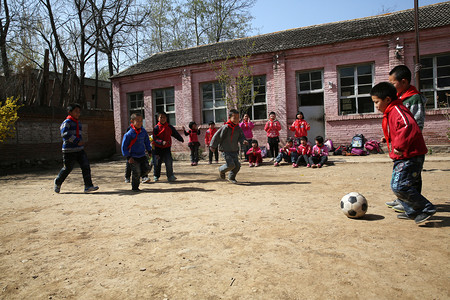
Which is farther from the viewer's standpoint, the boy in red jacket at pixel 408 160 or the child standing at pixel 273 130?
the child standing at pixel 273 130

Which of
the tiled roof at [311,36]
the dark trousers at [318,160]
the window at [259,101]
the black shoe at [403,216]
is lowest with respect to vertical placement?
the black shoe at [403,216]

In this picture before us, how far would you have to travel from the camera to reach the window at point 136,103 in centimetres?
1784

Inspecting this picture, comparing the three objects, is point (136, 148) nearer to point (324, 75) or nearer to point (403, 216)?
point (403, 216)

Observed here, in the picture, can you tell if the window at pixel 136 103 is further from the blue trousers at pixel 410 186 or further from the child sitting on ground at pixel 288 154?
the blue trousers at pixel 410 186

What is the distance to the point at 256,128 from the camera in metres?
14.5

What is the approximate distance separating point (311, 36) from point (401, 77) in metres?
10.8

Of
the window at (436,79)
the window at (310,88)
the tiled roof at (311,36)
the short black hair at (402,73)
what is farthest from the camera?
the window at (310,88)

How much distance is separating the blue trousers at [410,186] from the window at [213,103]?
1199 cm

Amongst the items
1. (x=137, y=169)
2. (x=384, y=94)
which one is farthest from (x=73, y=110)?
(x=384, y=94)

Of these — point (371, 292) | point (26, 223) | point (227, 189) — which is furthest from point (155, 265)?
point (227, 189)

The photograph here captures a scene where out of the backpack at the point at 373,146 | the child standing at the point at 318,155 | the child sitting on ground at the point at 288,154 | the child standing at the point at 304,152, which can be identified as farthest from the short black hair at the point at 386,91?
the backpack at the point at 373,146

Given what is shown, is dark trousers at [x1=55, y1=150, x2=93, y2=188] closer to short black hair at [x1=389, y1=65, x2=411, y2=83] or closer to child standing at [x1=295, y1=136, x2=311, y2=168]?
short black hair at [x1=389, y1=65, x2=411, y2=83]

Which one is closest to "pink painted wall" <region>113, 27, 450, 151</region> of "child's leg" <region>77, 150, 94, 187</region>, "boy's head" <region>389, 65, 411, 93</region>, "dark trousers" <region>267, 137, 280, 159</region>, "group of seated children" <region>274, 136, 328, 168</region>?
"dark trousers" <region>267, 137, 280, 159</region>

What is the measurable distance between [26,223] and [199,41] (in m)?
25.4
